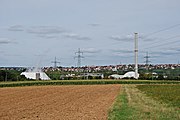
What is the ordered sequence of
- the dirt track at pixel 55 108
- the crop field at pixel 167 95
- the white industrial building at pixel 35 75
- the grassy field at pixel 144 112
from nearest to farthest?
the grassy field at pixel 144 112 < the dirt track at pixel 55 108 < the crop field at pixel 167 95 < the white industrial building at pixel 35 75

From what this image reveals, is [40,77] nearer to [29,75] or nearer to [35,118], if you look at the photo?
[29,75]

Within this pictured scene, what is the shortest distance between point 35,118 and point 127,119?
4235 millimetres

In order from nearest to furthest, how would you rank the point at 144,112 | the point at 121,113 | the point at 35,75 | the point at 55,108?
the point at 121,113 → the point at 144,112 → the point at 55,108 → the point at 35,75

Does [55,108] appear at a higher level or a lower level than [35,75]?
lower

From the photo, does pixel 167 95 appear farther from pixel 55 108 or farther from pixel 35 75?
pixel 35 75

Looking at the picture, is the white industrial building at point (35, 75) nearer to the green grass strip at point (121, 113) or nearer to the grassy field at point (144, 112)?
the grassy field at point (144, 112)

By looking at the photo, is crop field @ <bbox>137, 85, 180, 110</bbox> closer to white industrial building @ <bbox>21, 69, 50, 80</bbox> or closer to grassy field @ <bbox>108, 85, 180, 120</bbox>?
grassy field @ <bbox>108, 85, 180, 120</bbox>

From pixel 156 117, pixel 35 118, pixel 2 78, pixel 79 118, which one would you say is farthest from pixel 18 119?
pixel 2 78

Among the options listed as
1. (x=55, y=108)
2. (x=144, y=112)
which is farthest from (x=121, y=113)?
(x=55, y=108)

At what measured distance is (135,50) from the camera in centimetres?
11238

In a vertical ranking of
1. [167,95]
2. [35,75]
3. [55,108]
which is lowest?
[55,108]

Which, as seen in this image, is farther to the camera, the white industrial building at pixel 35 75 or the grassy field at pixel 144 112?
the white industrial building at pixel 35 75

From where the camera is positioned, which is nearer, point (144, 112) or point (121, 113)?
point (121, 113)

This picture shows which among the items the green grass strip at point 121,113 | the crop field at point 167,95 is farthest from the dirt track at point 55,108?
the crop field at point 167,95
